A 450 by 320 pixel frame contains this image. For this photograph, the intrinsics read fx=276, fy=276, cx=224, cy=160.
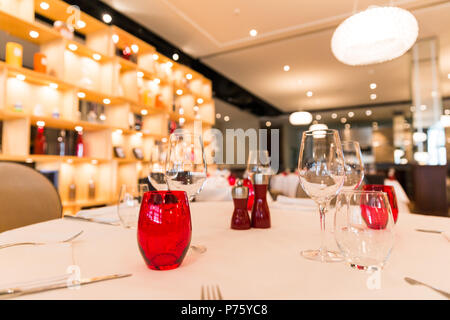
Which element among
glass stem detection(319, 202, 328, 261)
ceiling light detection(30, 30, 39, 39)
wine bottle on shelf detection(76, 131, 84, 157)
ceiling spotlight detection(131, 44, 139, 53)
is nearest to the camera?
glass stem detection(319, 202, 328, 261)

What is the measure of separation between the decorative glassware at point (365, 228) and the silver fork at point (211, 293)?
0.20m

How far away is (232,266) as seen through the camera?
454 mm

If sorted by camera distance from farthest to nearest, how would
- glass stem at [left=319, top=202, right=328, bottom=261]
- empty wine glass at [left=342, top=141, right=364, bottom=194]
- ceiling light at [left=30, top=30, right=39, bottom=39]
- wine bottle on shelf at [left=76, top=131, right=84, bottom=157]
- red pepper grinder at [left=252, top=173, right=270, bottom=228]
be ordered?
wine bottle on shelf at [left=76, top=131, right=84, bottom=157], ceiling light at [left=30, top=30, right=39, bottom=39], red pepper grinder at [left=252, top=173, right=270, bottom=228], empty wine glass at [left=342, top=141, right=364, bottom=194], glass stem at [left=319, top=202, right=328, bottom=261]

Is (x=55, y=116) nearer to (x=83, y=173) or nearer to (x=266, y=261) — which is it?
(x=83, y=173)

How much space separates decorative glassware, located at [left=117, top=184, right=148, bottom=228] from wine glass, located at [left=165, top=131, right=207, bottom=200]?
0.15 m

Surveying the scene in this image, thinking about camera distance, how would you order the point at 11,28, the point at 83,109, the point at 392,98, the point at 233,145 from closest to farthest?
the point at 11,28
the point at 83,109
the point at 392,98
the point at 233,145

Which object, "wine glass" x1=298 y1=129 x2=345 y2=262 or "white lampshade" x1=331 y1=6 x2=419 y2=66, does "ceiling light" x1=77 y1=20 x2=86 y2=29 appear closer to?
"white lampshade" x1=331 y1=6 x2=419 y2=66

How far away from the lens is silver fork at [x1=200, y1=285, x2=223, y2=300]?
0.34 m

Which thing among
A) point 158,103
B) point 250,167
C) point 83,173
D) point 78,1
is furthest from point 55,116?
point 250,167

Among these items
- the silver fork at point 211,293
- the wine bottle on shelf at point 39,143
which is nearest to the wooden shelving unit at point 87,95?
the wine bottle on shelf at point 39,143

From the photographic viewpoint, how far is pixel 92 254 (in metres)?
0.51

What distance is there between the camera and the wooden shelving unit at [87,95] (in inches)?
95.4

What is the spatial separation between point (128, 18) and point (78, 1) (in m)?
0.74

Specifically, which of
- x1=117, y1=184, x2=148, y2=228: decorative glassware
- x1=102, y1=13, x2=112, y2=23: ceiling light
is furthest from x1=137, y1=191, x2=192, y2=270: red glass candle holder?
x1=102, y1=13, x2=112, y2=23: ceiling light
